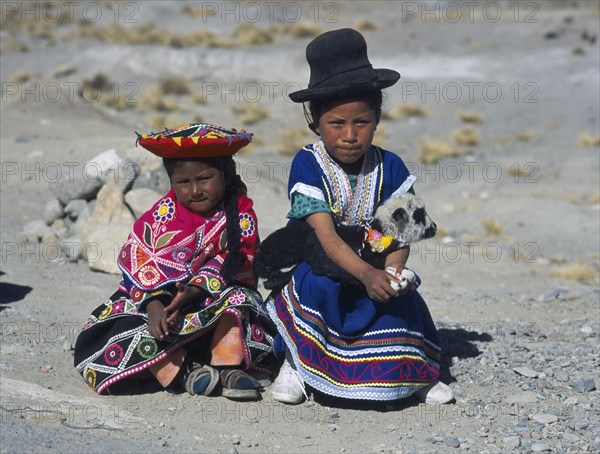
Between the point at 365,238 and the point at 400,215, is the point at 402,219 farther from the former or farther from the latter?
the point at 365,238

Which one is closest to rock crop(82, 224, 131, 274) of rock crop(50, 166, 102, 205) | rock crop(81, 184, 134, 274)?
rock crop(81, 184, 134, 274)

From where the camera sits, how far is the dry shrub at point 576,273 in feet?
28.6

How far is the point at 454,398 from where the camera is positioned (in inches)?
189

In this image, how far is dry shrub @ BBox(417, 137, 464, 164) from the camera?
16328 millimetres

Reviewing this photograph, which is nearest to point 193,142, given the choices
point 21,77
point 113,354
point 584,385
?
point 113,354

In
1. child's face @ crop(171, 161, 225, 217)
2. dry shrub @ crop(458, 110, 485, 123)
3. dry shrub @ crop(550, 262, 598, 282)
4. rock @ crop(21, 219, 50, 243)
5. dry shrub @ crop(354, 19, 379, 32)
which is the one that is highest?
dry shrub @ crop(354, 19, 379, 32)

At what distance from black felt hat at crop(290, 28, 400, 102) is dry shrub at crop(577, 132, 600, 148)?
12925 mm

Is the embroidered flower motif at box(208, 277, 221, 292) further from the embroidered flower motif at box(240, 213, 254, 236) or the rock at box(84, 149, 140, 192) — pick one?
the rock at box(84, 149, 140, 192)

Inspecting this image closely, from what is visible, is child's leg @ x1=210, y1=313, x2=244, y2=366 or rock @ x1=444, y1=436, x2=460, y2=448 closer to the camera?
rock @ x1=444, y1=436, x2=460, y2=448

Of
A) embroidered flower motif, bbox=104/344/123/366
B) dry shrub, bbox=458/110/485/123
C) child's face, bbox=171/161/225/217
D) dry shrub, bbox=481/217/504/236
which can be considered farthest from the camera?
dry shrub, bbox=458/110/485/123

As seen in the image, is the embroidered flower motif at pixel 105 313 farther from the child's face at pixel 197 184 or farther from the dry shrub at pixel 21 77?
the dry shrub at pixel 21 77

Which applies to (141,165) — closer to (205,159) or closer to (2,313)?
(2,313)

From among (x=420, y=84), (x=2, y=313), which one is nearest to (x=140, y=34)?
(x=420, y=84)

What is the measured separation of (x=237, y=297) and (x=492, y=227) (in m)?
6.74
